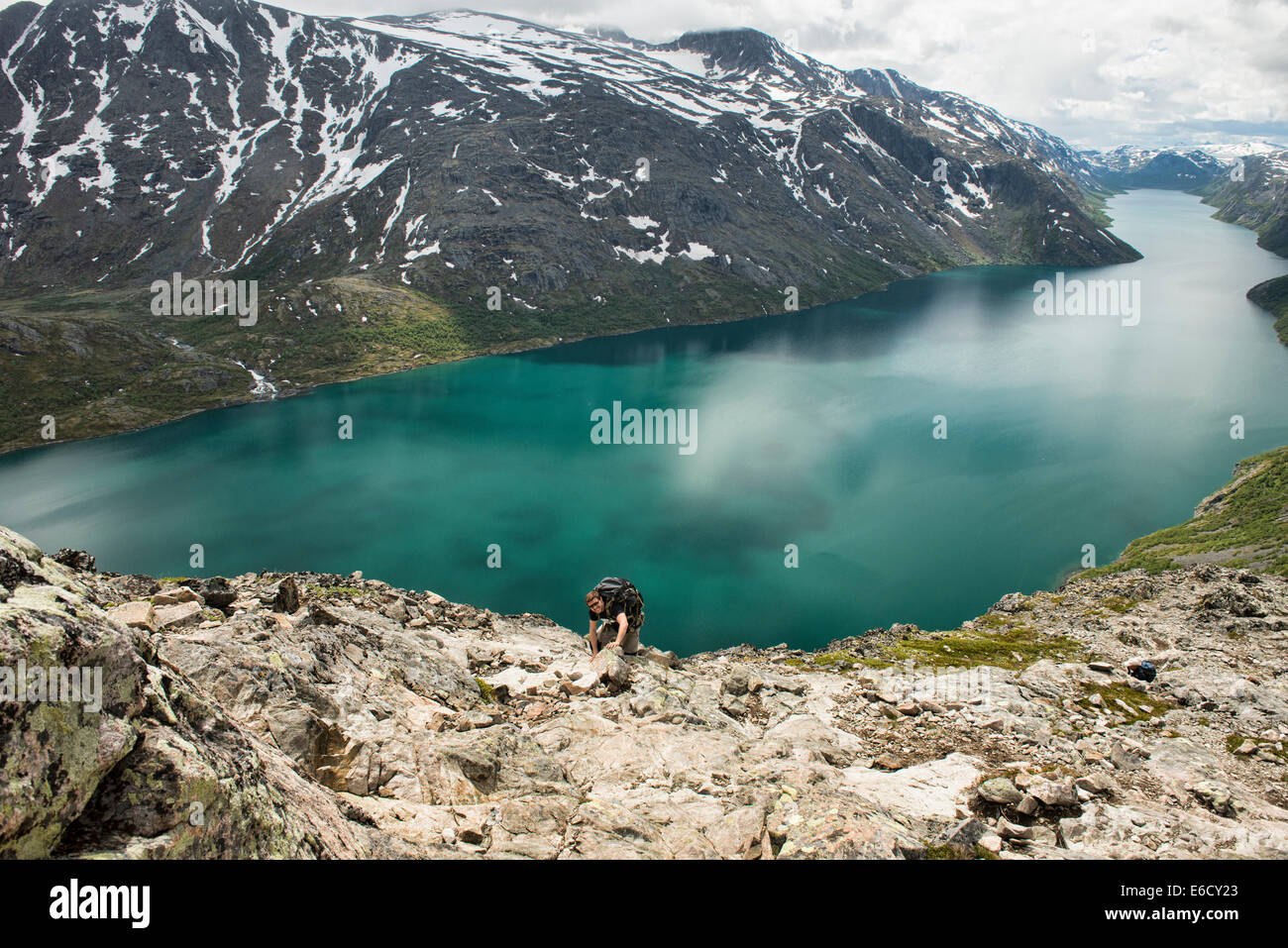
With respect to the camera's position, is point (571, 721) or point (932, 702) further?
point (932, 702)

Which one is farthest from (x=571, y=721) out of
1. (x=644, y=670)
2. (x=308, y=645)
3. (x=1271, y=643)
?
(x=1271, y=643)

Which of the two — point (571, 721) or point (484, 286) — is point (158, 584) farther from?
point (484, 286)

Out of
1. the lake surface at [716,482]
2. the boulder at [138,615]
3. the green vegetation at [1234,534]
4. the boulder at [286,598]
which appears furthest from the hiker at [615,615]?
the green vegetation at [1234,534]

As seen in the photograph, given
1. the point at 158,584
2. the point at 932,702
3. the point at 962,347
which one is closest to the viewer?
the point at 932,702

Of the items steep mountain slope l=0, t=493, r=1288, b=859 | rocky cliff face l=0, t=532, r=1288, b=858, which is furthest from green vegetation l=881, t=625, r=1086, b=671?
steep mountain slope l=0, t=493, r=1288, b=859

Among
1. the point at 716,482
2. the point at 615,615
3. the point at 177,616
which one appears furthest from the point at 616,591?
the point at 716,482

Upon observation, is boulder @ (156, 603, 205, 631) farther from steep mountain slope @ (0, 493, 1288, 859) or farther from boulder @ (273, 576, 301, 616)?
boulder @ (273, 576, 301, 616)

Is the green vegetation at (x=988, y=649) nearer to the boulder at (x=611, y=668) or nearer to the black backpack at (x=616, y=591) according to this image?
the black backpack at (x=616, y=591)

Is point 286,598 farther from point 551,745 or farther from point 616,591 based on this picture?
point 551,745
